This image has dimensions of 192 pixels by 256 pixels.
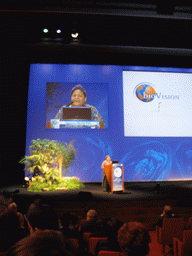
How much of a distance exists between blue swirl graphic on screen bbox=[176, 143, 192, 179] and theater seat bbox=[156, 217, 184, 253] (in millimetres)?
5952

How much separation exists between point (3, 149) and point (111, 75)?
15.5 ft

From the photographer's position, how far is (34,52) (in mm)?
8625

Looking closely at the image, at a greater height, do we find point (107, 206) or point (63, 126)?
point (63, 126)

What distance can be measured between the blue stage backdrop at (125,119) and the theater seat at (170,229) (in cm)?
536

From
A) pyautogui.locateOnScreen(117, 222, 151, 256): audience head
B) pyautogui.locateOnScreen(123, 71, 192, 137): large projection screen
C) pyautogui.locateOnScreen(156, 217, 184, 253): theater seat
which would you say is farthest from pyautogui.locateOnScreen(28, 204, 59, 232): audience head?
pyautogui.locateOnScreen(123, 71, 192, 137): large projection screen

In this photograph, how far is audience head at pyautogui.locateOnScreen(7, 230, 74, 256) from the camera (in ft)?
1.25

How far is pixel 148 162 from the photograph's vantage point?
28.0 ft

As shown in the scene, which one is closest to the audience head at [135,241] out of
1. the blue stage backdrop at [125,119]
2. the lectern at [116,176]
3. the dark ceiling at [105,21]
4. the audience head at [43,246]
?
the audience head at [43,246]

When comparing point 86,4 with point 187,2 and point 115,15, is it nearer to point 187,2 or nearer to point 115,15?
point 115,15

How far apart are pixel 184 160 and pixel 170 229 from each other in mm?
6160

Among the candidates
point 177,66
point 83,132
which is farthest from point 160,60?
point 83,132

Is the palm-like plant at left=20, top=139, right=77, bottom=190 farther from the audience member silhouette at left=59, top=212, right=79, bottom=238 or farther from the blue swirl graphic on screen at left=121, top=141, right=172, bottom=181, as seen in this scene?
the audience member silhouette at left=59, top=212, right=79, bottom=238

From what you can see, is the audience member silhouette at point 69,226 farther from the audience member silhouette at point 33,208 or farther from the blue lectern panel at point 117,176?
the blue lectern panel at point 117,176

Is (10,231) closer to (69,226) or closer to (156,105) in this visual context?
(69,226)
